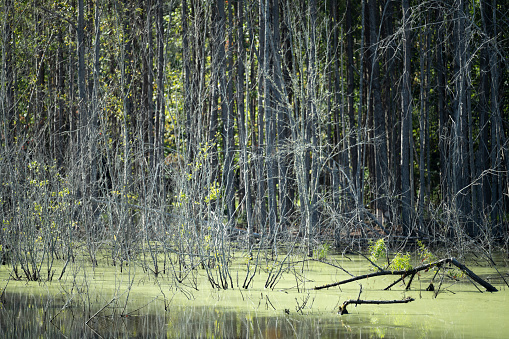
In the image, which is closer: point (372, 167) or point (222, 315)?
point (222, 315)

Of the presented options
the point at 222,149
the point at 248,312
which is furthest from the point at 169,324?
the point at 222,149

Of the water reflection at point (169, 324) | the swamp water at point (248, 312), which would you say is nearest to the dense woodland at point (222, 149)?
the swamp water at point (248, 312)

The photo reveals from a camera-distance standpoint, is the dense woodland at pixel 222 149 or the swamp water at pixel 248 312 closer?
the swamp water at pixel 248 312

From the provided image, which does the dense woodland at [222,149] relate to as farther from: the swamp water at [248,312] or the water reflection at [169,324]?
the water reflection at [169,324]

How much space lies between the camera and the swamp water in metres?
5.36

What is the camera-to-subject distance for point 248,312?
619 cm

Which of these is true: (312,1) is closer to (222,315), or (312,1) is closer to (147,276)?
(147,276)

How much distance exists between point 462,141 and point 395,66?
726cm

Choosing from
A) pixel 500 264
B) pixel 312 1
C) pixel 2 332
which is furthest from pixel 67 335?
pixel 312 1

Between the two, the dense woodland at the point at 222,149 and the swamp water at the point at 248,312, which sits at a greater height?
the dense woodland at the point at 222,149

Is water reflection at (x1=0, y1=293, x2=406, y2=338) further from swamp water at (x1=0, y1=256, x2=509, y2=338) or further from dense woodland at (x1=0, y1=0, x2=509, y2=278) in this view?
dense woodland at (x1=0, y1=0, x2=509, y2=278)

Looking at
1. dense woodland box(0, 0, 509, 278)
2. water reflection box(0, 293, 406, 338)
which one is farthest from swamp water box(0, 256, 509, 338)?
dense woodland box(0, 0, 509, 278)

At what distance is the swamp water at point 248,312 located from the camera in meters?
5.36

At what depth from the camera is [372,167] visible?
65.1ft
